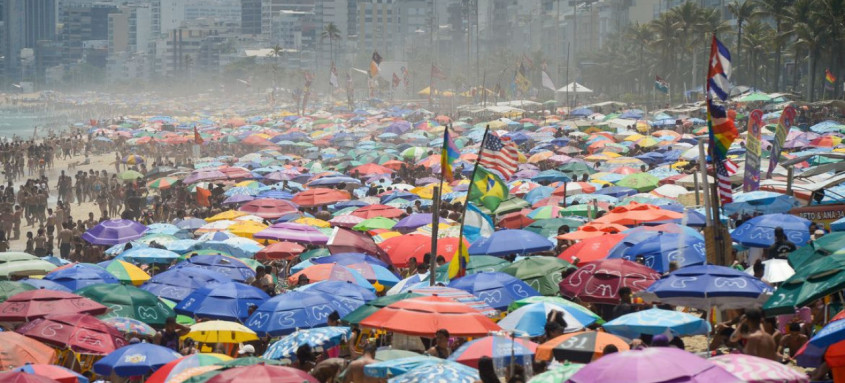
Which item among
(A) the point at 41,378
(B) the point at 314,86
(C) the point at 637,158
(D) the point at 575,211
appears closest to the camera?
(A) the point at 41,378

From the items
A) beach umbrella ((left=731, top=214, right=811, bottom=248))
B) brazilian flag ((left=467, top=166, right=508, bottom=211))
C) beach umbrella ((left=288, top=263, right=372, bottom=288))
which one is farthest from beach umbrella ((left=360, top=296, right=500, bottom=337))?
beach umbrella ((left=731, top=214, right=811, bottom=248))

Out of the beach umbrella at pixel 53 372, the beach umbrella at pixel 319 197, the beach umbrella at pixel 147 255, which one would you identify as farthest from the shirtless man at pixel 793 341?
the beach umbrella at pixel 319 197

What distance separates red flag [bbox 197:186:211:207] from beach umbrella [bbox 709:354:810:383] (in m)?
20.7

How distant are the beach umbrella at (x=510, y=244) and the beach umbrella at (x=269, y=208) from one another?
6560 millimetres

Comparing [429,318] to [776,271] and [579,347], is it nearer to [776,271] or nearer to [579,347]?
[579,347]

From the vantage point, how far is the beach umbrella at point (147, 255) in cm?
1689

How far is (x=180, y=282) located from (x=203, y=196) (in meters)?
13.0

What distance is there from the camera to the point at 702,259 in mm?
13664

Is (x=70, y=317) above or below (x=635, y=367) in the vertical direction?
below

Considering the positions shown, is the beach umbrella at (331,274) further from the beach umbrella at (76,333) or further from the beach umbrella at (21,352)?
the beach umbrella at (21,352)

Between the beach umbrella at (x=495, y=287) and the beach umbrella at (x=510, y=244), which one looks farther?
the beach umbrella at (x=510, y=244)

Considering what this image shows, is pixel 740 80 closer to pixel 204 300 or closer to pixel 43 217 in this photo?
pixel 43 217

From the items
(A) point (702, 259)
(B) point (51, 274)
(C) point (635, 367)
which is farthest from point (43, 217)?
(C) point (635, 367)

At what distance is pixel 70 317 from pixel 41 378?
3407 millimetres
